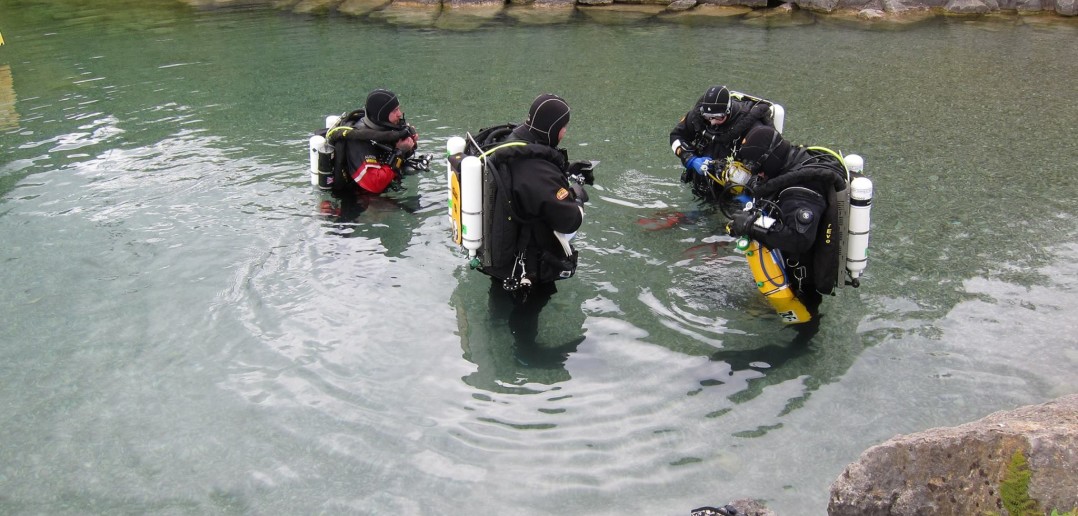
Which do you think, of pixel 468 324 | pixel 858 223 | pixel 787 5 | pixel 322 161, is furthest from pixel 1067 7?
pixel 468 324

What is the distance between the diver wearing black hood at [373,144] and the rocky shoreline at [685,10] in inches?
338

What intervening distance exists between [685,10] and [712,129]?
9.99 meters

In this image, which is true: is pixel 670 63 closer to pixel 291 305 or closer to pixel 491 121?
pixel 491 121

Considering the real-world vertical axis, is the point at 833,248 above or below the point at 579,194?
below

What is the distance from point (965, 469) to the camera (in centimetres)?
315

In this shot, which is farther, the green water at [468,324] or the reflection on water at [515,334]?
the reflection on water at [515,334]

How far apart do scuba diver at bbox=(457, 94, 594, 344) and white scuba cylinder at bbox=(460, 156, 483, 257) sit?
5 centimetres

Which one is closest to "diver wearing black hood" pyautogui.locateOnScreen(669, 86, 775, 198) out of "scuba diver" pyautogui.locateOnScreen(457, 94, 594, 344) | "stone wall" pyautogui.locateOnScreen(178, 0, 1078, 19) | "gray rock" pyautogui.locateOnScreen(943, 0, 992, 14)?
"scuba diver" pyautogui.locateOnScreen(457, 94, 594, 344)

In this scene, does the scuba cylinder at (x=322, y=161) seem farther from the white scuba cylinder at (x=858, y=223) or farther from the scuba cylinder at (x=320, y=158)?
the white scuba cylinder at (x=858, y=223)

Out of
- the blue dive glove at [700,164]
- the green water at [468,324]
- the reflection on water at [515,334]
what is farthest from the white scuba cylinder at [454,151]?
the blue dive glove at [700,164]

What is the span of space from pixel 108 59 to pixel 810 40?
1172 centimetres

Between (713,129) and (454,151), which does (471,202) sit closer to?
(454,151)

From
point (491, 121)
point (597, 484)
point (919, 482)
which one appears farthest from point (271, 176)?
point (919, 482)

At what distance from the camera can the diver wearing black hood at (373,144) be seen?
22.3 ft
